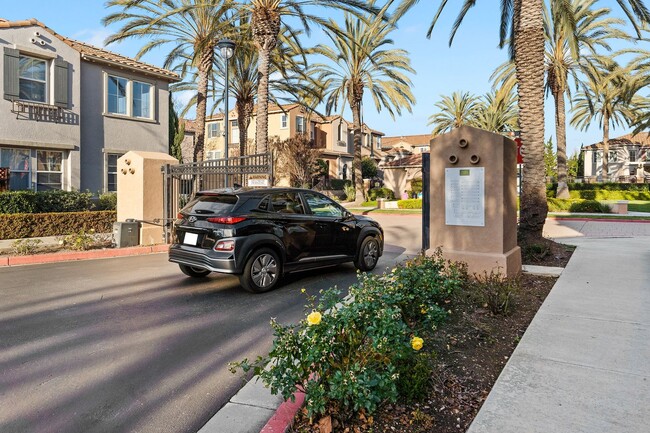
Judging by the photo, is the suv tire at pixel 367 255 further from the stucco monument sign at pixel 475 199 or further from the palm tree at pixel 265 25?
the palm tree at pixel 265 25

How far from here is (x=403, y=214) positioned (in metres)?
24.8

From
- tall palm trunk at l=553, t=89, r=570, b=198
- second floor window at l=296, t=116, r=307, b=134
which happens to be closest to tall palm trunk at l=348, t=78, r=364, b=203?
tall palm trunk at l=553, t=89, r=570, b=198

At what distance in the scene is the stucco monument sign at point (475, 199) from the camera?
674 cm

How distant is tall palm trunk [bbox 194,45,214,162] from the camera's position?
22062 mm

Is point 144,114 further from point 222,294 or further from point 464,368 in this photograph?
point 464,368

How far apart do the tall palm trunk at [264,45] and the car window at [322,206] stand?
10.1 meters

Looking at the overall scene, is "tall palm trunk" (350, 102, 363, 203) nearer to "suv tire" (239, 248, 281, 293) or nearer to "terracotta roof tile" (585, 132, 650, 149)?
"suv tire" (239, 248, 281, 293)

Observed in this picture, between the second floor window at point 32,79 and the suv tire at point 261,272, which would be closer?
the suv tire at point 261,272

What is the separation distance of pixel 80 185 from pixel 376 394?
18759 mm

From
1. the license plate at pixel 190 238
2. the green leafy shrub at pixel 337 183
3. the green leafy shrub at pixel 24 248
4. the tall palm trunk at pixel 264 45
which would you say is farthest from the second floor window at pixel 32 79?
the green leafy shrub at pixel 337 183

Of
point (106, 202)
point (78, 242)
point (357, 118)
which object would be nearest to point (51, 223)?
point (106, 202)

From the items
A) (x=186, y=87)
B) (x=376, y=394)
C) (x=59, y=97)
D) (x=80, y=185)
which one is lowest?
(x=376, y=394)

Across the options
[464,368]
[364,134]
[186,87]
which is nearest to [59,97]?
[186,87]

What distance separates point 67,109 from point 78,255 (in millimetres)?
9984
